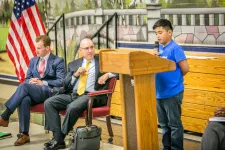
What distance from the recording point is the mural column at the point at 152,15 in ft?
20.8

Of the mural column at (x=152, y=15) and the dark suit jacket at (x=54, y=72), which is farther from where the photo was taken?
the mural column at (x=152, y=15)

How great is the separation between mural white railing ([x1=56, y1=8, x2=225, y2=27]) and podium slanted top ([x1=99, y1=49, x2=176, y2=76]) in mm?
1621

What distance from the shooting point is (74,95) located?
18.7 ft

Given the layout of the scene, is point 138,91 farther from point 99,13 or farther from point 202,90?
point 99,13

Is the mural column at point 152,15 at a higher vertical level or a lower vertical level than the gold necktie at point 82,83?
higher

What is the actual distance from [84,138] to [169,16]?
2108mm

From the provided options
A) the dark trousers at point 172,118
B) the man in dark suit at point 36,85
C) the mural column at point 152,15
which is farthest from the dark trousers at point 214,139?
the mural column at point 152,15

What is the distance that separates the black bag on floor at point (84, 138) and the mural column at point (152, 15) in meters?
1.87

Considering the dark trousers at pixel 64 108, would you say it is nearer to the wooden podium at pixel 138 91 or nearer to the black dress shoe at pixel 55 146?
the black dress shoe at pixel 55 146

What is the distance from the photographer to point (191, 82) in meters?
5.79

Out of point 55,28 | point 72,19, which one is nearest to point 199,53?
point 72,19

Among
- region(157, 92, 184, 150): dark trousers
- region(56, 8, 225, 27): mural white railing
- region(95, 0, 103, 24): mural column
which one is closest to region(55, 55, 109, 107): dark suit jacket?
region(157, 92, 184, 150): dark trousers

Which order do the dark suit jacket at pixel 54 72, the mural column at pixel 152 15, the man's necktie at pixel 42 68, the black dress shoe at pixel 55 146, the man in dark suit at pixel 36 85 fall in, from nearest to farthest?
the black dress shoe at pixel 55 146, the man in dark suit at pixel 36 85, the dark suit jacket at pixel 54 72, the man's necktie at pixel 42 68, the mural column at pixel 152 15

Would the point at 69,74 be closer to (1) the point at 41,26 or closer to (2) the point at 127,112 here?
(2) the point at 127,112
